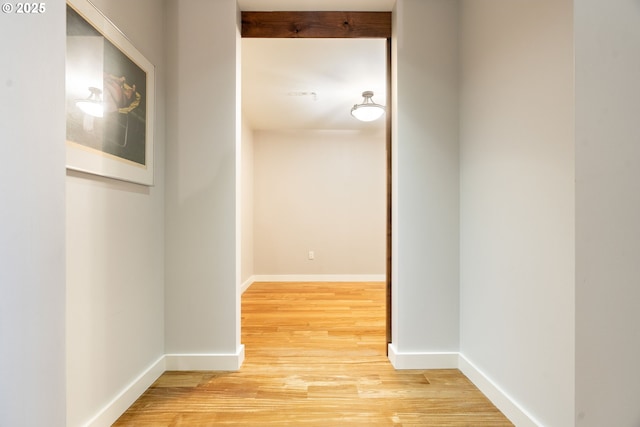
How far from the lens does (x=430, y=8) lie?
1.98m

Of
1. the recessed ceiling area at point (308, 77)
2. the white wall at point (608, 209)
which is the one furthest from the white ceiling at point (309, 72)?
the white wall at point (608, 209)

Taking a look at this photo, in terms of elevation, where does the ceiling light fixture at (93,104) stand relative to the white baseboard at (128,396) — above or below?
above

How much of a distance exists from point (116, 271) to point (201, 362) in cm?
82

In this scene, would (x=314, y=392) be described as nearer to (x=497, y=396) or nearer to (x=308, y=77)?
(x=497, y=396)

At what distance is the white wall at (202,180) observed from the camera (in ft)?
6.34

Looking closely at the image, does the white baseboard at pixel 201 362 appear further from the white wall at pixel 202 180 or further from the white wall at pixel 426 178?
the white wall at pixel 426 178

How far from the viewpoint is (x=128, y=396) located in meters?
1.54

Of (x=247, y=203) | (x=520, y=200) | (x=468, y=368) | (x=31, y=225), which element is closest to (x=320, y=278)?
(x=247, y=203)

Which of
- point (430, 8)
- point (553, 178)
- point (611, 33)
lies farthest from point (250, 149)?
point (611, 33)

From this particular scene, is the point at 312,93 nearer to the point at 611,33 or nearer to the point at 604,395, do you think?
the point at 611,33

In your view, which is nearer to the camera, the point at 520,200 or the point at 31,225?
the point at 31,225

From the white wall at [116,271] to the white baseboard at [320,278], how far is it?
10.2 ft

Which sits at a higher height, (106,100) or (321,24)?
(321,24)

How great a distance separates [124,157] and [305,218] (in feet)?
11.9
